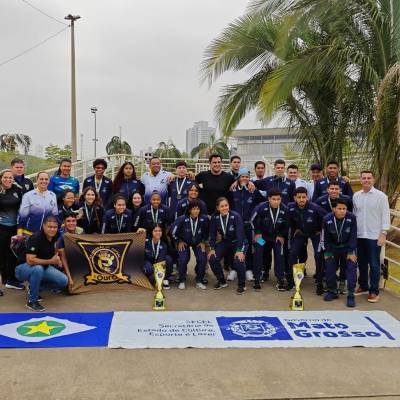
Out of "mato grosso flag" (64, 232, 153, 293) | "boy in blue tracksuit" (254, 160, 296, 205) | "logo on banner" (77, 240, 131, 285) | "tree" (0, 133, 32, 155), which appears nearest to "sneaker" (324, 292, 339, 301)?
"boy in blue tracksuit" (254, 160, 296, 205)

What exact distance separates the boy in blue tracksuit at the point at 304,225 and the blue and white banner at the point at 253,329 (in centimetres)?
115

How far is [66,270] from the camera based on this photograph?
635cm

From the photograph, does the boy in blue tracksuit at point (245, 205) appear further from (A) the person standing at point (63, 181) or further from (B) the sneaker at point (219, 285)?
(A) the person standing at point (63, 181)

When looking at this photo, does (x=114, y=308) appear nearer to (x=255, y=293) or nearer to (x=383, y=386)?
(x=255, y=293)

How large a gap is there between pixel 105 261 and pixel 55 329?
168cm

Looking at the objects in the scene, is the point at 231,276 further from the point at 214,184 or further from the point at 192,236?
the point at 214,184

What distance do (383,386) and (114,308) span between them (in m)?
3.17

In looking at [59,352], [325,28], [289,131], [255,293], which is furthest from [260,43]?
[59,352]

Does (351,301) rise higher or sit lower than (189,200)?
lower

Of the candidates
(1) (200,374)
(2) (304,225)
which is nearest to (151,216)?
(2) (304,225)

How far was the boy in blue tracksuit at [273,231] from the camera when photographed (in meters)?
6.75

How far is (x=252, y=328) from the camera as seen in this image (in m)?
5.11

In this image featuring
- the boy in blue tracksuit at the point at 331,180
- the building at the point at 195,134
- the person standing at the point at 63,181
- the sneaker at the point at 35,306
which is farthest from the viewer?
the building at the point at 195,134

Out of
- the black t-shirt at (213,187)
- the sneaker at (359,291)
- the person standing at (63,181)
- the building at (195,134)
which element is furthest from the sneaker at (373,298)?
the building at (195,134)
